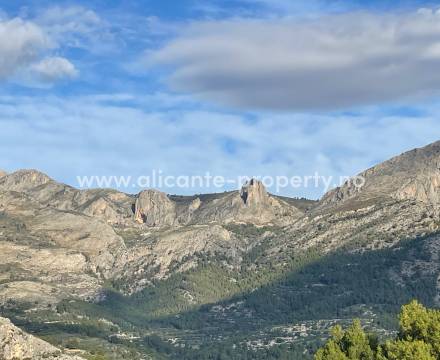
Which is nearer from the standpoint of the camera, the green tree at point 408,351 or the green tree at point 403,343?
the green tree at point 408,351

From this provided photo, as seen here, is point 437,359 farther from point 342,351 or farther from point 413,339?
point 342,351

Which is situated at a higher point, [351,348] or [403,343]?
[403,343]

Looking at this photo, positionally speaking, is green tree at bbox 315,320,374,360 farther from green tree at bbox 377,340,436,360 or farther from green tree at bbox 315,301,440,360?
green tree at bbox 377,340,436,360

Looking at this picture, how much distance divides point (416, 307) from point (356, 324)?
46.1 ft

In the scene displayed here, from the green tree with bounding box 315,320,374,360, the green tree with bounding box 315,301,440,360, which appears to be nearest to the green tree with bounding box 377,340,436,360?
the green tree with bounding box 315,301,440,360

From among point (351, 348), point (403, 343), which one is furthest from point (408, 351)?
point (351, 348)

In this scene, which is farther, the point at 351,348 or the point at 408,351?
the point at 351,348

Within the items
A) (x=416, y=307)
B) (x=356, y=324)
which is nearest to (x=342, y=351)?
(x=356, y=324)

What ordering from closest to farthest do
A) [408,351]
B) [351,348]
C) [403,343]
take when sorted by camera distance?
[408,351] < [403,343] < [351,348]

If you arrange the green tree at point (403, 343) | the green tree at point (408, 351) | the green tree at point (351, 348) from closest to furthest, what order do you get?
the green tree at point (408, 351), the green tree at point (403, 343), the green tree at point (351, 348)

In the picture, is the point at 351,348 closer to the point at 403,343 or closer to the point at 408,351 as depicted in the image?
the point at 403,343

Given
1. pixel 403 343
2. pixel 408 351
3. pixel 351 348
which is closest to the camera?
pixel 408 351

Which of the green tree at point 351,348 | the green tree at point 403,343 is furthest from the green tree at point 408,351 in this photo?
the green tree at point 351,348

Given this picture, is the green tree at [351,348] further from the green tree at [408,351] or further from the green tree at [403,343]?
the green tree at [408,351]
